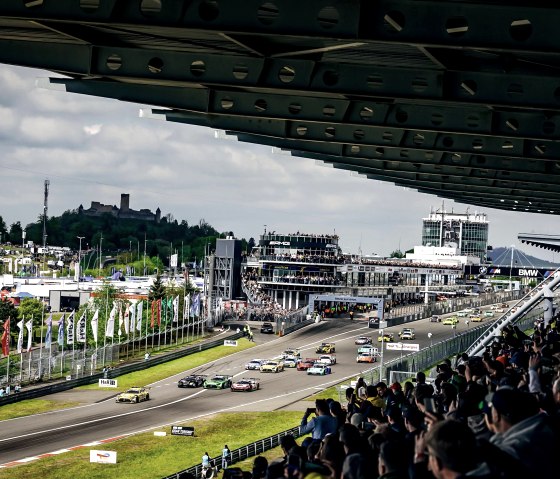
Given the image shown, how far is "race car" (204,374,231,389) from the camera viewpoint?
74.1m

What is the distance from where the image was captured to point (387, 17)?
33.3ft

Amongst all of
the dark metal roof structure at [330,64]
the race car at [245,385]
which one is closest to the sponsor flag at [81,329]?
the race car at [245,385]

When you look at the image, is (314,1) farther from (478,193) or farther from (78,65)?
(478,193)

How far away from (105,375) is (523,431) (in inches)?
2847

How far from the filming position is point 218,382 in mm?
74438

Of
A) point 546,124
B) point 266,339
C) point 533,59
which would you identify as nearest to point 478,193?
point 546,124

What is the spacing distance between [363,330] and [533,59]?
109 m

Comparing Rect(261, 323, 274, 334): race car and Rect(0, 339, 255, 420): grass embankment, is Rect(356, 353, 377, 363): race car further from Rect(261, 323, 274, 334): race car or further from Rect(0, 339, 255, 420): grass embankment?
Rect(261, 323, 274, 334): race car

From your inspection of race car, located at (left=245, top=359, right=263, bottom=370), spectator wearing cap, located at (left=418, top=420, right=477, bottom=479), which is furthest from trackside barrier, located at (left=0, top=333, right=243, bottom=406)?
spectator wearing cap, located at (left=418, top=420, right=477, bottom=479)

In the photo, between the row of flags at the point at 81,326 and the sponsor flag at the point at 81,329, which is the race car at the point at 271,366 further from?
the sponsor flag at the point at 81,329

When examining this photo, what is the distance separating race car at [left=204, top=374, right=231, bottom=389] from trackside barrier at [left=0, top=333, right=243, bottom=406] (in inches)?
301

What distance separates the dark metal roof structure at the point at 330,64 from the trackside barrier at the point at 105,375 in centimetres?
4577

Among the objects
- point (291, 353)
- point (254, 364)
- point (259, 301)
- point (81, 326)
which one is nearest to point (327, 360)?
point (254, 364)

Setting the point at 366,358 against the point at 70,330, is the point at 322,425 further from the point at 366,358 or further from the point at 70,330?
the point at 366,358
